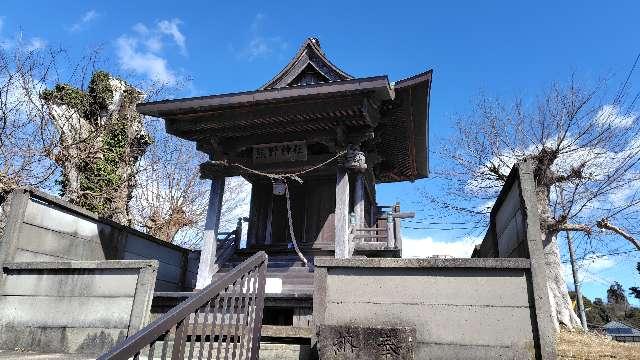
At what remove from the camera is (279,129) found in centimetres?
1030

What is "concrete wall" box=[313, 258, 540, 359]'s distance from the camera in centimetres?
427

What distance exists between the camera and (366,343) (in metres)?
4.30

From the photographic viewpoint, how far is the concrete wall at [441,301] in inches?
168

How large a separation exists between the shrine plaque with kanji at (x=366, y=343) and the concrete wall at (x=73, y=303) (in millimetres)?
2440

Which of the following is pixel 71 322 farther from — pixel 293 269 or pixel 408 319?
pixel 293 269

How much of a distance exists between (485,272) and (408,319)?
979mm

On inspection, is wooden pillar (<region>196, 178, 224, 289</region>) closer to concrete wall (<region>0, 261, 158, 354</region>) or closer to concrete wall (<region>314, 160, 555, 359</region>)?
concrete wall (<region>0, 261, 158, 354</region>)

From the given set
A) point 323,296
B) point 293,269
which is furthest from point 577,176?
point 323,296

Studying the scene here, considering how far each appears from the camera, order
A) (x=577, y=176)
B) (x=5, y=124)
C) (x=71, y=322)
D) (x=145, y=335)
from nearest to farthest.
A: (x=145, y=335) → (x=71, y=322) → (x=5, y=124) → (x=577, y=176)

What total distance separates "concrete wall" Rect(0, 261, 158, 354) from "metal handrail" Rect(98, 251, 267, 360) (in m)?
1.89

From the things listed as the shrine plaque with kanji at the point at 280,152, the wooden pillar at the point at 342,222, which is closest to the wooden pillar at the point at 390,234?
the wooden pillar at the point at 342,222

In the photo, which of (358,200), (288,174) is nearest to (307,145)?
(288,174)

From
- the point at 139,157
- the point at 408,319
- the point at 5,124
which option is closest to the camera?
the point at 408,319

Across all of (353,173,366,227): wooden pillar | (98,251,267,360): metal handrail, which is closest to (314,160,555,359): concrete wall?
(98,251,267,360): metal handrail
